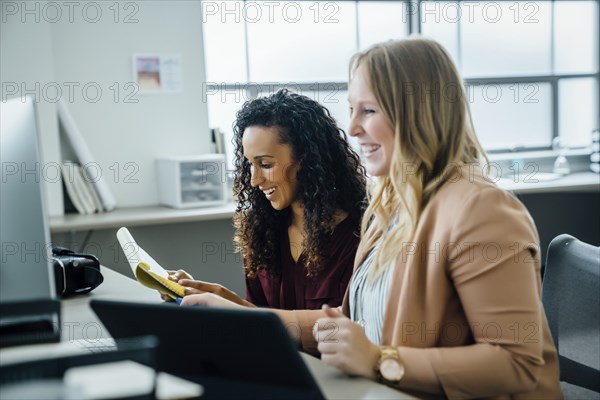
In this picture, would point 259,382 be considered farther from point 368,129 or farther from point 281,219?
point 281,219

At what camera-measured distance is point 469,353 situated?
Answer: 1193 millimetres

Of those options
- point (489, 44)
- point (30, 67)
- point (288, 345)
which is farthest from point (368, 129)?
point (489, 44)

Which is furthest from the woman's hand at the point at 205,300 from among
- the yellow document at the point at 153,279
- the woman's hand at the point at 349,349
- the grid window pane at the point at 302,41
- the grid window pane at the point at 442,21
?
the grid window pane at the point at 442,21

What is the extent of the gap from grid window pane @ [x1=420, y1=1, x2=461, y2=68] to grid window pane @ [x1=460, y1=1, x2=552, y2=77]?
0.05 meters

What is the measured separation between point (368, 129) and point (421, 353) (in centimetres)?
44

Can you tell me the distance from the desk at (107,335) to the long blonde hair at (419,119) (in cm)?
26

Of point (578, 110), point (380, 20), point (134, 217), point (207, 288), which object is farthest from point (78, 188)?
point (578, 110)

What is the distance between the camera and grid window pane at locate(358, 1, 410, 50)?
14.3 feet

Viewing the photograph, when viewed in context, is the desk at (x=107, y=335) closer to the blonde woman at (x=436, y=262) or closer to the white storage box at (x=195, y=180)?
the blonde woman at (x=436, y=262)

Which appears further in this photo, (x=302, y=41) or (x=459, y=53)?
(x=459, y=53)

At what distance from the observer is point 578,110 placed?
193 inches

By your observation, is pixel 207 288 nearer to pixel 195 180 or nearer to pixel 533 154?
pixel 195 180

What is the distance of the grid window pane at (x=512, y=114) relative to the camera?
465cm

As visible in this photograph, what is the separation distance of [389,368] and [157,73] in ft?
9.09
